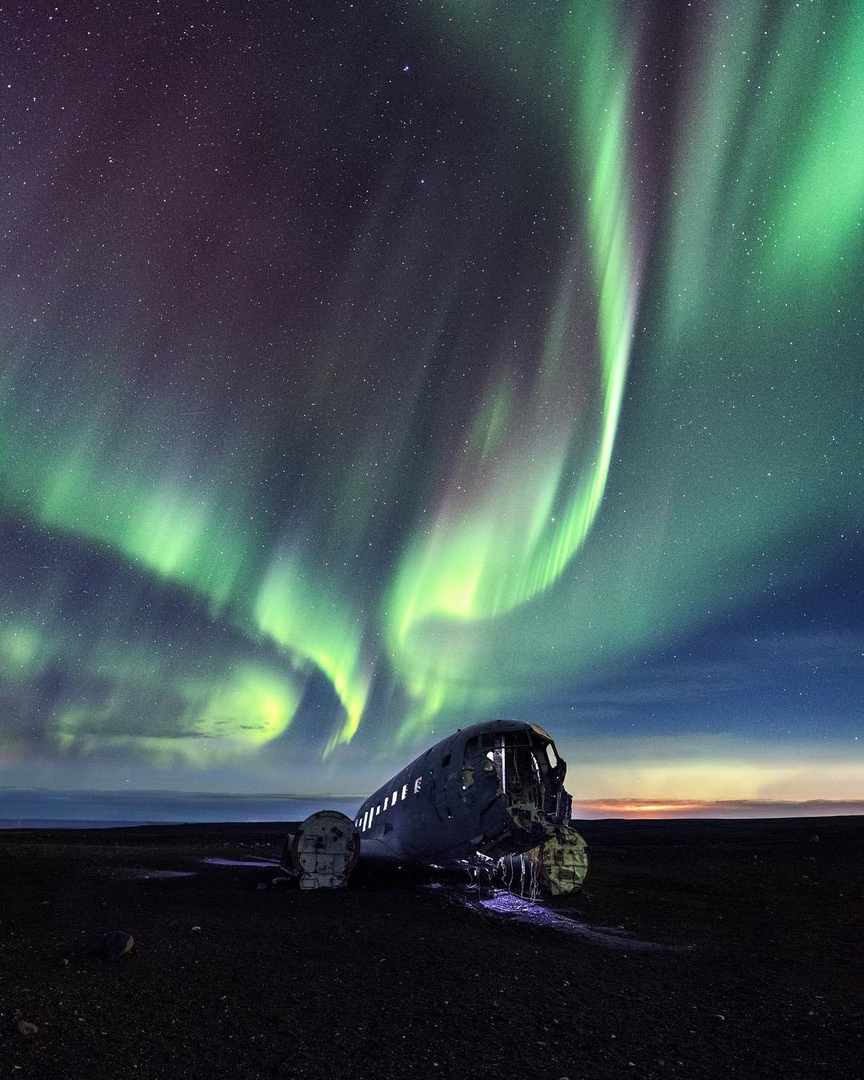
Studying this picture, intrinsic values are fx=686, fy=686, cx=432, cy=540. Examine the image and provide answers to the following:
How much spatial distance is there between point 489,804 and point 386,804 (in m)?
9.51

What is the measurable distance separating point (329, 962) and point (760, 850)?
41836 millimetres

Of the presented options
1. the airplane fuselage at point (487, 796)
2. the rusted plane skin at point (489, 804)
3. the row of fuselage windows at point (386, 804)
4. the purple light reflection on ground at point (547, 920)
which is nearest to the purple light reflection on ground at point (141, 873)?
the row of fuselage windows at point (386, 804)

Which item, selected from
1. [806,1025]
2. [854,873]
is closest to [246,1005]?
[806,1025]

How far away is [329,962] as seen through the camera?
14266mm

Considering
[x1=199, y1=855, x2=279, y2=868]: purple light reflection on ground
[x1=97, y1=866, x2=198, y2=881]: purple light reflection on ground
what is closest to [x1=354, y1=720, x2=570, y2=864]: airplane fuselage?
[x1=97, y1=866, x2=198, y2=881]: purple light reflection on ground

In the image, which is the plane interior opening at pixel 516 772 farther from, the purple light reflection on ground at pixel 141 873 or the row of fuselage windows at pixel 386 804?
the purple light reflection on ground at pixel 141 873

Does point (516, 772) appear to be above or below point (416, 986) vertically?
above

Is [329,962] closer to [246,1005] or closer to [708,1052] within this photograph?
[246,1005]

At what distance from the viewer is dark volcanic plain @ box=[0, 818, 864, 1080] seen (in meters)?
9.09

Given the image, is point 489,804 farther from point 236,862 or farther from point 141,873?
point 236,862

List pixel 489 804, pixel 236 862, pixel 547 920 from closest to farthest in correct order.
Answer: pixel 547 920
pixel 489 804
pixel 236 862

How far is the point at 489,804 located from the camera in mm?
20844

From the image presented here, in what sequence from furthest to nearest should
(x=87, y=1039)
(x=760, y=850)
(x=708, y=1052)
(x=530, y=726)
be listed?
(x=760, y=850), (x=530, y=726), (x=708, y=1052), (x=87, y=1039)

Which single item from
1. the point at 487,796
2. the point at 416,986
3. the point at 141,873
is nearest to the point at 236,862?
the point at 141,873
